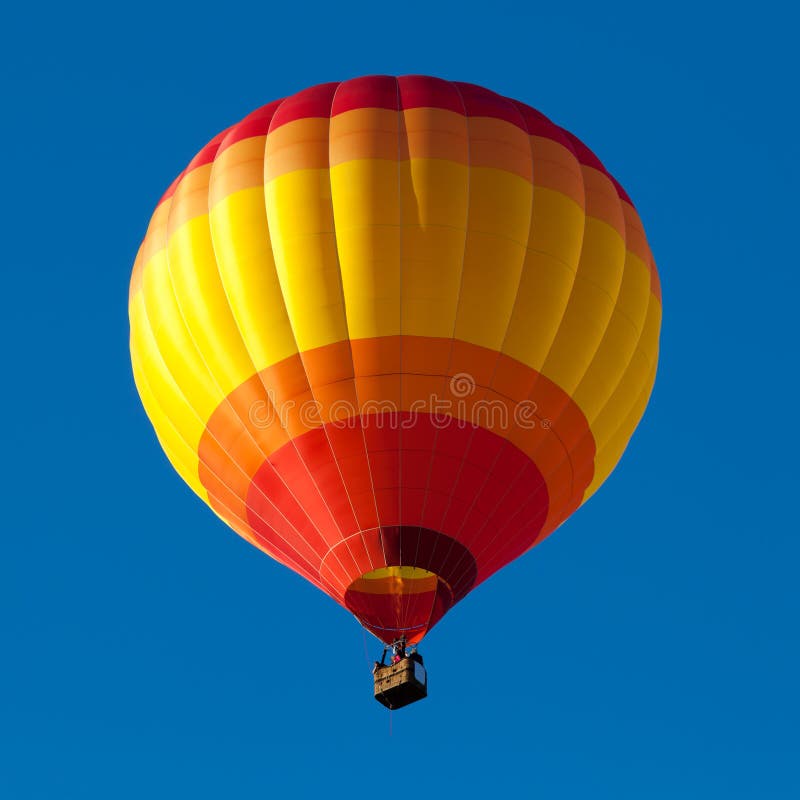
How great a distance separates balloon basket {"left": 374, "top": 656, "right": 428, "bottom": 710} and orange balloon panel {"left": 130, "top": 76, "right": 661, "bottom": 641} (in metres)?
0.50

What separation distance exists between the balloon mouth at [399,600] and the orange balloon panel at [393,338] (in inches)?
0.9

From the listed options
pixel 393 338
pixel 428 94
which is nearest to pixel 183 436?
pixel 393 338

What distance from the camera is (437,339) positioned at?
18844 millimetres

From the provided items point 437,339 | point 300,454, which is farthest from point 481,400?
point 300,454

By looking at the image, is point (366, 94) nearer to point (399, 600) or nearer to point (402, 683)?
point (399, 600)

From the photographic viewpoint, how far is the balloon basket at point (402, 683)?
18.8 metres

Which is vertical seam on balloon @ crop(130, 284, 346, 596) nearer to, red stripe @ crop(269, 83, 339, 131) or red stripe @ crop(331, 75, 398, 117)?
red stripe @ crop(269, 83, 339, 131)

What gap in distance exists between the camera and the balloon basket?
61.8 ft

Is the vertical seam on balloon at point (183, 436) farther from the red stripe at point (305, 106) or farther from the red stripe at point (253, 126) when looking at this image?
the red stripe at point (305, 106)

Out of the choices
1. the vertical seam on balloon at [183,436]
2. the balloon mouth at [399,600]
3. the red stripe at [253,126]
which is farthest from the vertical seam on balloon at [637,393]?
the red stripe at [253,126]

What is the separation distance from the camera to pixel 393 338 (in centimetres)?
1881

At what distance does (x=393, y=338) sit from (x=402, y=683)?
355 cm

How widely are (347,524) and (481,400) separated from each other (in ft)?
6.22

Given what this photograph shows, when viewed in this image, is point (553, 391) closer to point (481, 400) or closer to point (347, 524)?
point (481, 400)
